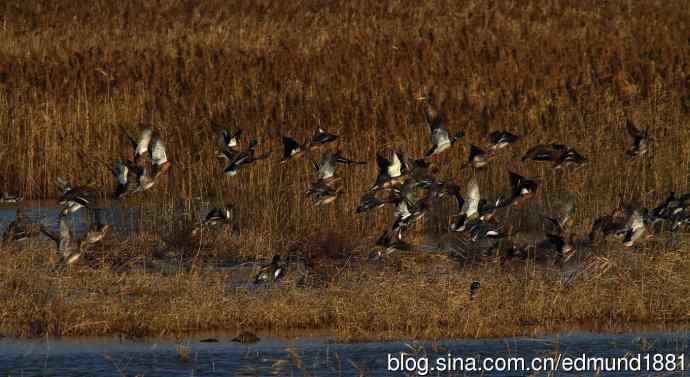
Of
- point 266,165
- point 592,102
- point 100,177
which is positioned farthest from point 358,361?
point 592,102

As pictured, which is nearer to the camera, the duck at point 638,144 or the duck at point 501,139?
the duck at point 501,139

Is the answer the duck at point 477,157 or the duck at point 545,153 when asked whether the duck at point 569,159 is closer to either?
the duck at point 545,153

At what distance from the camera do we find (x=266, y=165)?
15625 mm

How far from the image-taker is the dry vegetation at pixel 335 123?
10.7 metres

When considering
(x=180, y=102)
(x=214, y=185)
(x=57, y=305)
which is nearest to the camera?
(x=57, y=305)

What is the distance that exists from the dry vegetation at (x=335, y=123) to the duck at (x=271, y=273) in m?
0.30

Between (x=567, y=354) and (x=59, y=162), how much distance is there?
35.6ft

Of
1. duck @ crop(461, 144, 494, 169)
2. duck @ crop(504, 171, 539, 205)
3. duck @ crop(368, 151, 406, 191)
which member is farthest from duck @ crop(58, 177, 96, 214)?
duck @ crop(504, 171, 539, 205)

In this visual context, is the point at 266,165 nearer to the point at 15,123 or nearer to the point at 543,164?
the point at 543,164

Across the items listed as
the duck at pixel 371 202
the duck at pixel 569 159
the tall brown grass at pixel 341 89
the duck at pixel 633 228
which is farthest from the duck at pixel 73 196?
the duck at pixel 633 228

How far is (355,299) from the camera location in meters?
10.6

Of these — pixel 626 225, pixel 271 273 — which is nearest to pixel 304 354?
pixel 271 273

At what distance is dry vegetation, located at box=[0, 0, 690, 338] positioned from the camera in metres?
10.7

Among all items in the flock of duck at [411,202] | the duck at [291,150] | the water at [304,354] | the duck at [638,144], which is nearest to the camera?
the water at [304,354]
